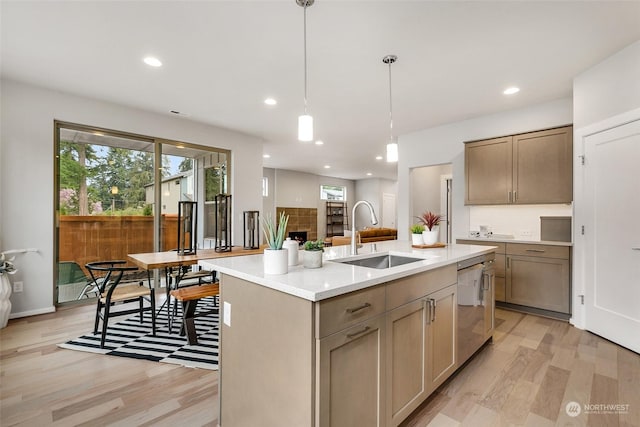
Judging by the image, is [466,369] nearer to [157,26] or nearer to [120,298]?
[120,298]

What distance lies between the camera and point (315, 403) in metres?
1.14

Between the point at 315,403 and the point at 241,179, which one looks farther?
the point at 241,179

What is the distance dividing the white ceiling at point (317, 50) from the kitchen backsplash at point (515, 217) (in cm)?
147

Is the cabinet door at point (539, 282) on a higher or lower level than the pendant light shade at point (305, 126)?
lower

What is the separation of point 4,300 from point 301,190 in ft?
26.2

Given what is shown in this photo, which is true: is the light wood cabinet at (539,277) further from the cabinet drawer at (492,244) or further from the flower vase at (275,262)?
the flower vase at (275,262)

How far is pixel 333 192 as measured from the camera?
11.8 m

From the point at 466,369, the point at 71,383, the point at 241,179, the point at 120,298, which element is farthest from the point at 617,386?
the point at 241,179

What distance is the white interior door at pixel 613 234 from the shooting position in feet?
8.57

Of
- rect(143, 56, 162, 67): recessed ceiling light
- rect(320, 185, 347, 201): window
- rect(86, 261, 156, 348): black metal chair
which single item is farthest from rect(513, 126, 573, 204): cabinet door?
rect(320, 185, 347, 201): window

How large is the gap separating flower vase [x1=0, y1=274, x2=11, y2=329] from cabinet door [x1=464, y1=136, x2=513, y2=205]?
579 centimetres

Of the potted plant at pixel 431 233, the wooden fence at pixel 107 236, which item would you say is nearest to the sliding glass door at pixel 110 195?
the wooden fence at pixel 107 236

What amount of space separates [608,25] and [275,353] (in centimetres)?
345

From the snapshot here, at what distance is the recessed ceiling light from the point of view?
2.83 m
